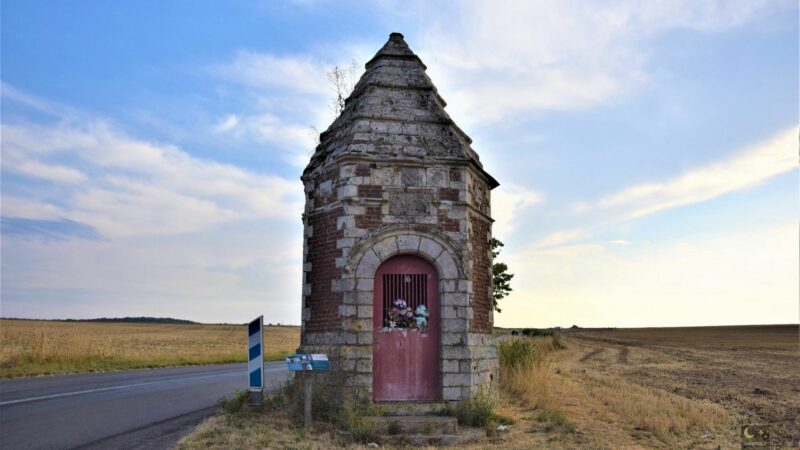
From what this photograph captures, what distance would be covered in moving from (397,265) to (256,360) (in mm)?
2945

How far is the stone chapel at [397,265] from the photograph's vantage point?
37.5 feet

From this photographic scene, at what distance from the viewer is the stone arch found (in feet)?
37.7

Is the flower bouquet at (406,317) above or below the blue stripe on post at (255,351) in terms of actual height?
above

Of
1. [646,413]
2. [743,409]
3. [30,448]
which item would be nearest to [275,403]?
[30,448]

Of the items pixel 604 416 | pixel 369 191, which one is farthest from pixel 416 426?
pixel 604 416

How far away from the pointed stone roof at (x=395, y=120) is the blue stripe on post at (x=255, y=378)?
4.05 m

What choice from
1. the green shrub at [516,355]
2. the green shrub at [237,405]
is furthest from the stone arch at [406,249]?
the green shrub at [516,355]

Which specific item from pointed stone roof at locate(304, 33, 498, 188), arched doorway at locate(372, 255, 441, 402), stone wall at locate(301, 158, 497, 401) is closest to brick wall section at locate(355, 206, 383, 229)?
stone wall at locate(301, 158, 497, 401)

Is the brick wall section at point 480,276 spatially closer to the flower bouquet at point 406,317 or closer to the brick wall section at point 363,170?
the flower bouquet at point 406,317

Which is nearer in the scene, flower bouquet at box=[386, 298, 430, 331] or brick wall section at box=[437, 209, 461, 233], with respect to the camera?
→ flower bouquet at box=[386, 298, 430, 331]

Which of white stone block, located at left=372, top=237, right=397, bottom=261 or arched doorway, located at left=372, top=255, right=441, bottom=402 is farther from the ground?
white stone block, located at left=372, top=237, right=397, bottom=261

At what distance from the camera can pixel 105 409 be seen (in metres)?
11.9

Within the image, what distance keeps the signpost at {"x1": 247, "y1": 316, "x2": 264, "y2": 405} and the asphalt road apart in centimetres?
103

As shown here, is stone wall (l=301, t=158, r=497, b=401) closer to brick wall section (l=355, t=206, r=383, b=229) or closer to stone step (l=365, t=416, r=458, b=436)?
brick wall section (l=355, t=206, r=383, b=229)
